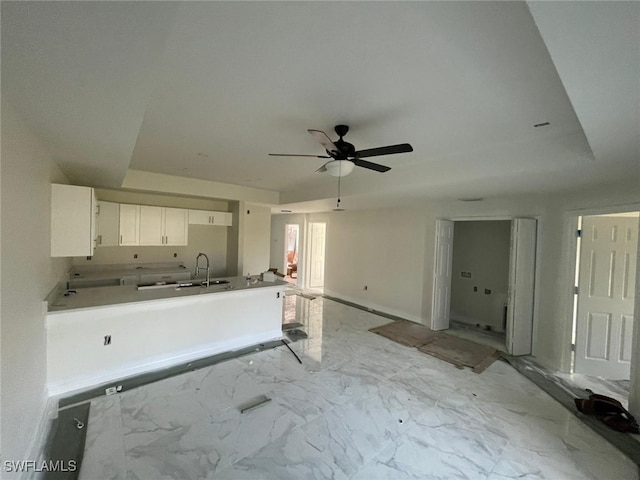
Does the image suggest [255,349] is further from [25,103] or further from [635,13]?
[635,13]

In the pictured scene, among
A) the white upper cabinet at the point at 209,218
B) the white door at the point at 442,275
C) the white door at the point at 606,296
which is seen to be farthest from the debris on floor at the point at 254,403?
the white door at the point at 606,296

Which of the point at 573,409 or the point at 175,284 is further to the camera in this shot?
the point at 175,284

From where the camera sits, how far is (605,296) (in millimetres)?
3318

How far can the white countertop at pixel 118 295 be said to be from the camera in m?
2.79

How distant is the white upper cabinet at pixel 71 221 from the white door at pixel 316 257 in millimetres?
5974

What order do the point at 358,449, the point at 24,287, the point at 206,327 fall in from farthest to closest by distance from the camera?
the point at 206,327, the point at 358,449, the point at 24,287

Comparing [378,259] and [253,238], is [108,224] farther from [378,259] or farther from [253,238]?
[378,259]

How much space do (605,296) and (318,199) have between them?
4377 mm

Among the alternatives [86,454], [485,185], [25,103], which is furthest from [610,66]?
[86,454]

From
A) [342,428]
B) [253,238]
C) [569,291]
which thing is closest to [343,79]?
[342,428]

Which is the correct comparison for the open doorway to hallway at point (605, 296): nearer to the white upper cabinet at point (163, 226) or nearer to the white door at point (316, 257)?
the white door at point (316, 257)

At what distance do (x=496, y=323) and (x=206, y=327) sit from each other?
523cm

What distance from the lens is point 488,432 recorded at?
237cm

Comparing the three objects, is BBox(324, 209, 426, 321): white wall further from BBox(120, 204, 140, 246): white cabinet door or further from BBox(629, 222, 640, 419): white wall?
BBox(120, 204, 140, 246): white cabinet door
